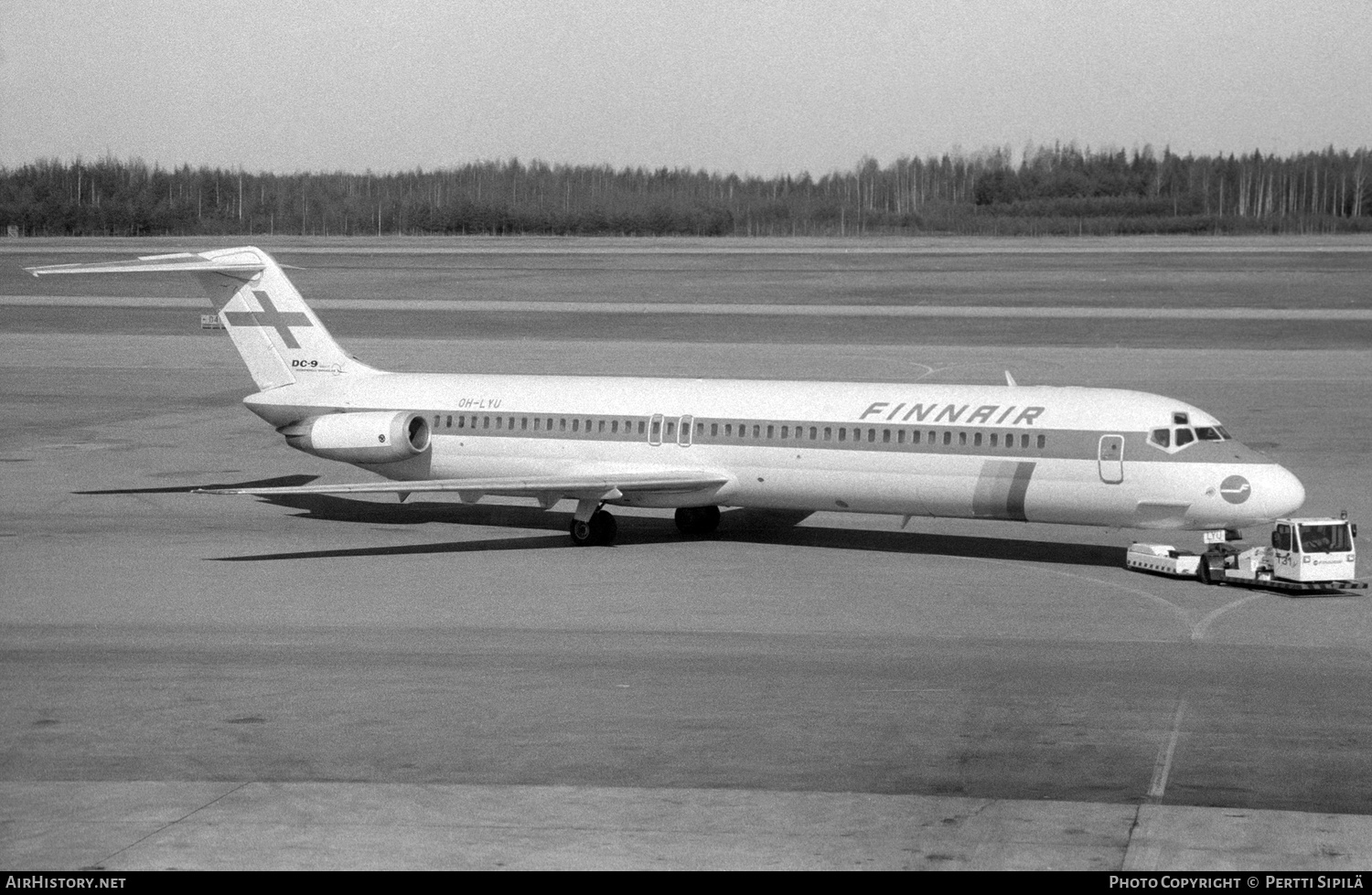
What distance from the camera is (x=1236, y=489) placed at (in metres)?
27.0

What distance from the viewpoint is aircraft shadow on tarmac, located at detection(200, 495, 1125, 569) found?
29.9 m

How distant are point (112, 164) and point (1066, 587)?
463 ft

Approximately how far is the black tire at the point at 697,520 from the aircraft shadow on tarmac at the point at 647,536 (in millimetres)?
263

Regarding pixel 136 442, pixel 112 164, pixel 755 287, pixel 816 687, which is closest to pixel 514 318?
pixel 755 287

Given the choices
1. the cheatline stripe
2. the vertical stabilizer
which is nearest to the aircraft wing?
the vertical stabilizer

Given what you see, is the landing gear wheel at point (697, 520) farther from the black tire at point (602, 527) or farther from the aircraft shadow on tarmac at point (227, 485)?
the aircraft shadow on tarmac at point (227, 485)

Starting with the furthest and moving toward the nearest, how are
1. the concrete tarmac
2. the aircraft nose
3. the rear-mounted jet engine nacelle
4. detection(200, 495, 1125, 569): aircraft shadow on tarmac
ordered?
1. the rear-mounted jet engine nacelle
2. detection(200, 495, 1125, 569): aircraft shadow on tarmac
3. the aircraft nose
4. the concrete tarmac

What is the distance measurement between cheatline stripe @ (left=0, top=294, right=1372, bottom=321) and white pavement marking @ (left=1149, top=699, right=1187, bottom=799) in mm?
58342

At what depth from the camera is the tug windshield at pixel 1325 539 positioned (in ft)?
85.0

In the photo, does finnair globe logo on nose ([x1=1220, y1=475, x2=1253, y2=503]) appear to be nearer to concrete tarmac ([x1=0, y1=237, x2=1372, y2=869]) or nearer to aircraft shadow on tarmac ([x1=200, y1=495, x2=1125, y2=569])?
concrete tarmac ([x1=0, y1=237, x2=1372, y2=869])

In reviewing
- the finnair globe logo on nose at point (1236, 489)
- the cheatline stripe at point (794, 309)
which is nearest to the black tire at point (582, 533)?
the finnair globe logo on nose at point (1236, 489)

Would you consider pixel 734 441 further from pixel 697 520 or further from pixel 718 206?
pixel 718 206

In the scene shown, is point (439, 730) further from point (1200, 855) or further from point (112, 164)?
point (112, 164)

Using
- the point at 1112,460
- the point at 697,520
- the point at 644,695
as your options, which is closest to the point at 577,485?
the point at 697,520
